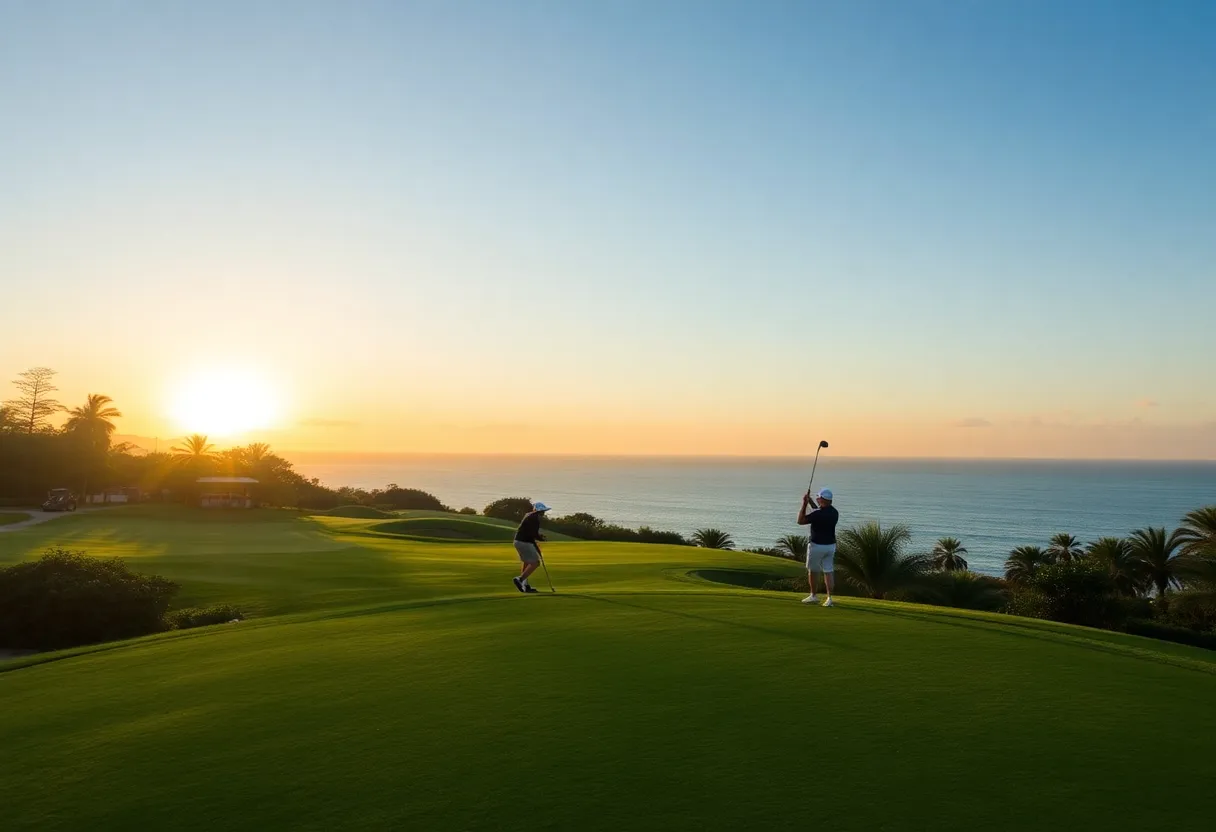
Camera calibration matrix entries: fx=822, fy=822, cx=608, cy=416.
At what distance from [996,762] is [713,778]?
2701 millimetres

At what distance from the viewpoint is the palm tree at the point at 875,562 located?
25875mm

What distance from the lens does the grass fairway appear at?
272 inches

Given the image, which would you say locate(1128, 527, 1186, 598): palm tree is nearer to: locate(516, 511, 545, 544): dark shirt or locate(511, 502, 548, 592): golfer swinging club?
locate(511, 502, 548, 592): golfer swinging club

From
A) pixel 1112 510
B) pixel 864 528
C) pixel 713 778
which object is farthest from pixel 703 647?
pixel 1112 510

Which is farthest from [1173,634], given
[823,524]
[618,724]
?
[618,724]

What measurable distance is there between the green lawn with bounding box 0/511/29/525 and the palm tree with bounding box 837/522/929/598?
4912 cm

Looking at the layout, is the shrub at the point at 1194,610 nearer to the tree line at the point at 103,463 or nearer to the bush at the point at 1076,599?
the bush at the point at 1076,599

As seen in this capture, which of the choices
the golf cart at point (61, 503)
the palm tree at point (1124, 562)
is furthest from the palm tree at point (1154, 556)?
the golf cart at point (61, 503)

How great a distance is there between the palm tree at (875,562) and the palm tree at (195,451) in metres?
68.1

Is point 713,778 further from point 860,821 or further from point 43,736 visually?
point 43,736

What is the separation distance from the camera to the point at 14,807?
7402 mm

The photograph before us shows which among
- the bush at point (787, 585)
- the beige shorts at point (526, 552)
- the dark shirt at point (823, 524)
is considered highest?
the dark shirt at point (823, 524)

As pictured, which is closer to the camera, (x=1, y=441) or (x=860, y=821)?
(x=860, y=821)

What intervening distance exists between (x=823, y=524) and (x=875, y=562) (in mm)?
11246
